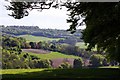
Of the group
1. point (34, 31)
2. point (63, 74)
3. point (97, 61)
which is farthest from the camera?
point (34, 31)

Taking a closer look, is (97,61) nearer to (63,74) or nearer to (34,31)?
(34,31)

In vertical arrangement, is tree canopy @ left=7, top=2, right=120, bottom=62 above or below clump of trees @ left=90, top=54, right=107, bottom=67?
above

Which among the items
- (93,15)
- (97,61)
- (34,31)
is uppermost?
(34,31)

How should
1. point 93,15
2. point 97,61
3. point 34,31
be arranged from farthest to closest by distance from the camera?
1. point 34,31
2. point 97,61
3. point 93,15

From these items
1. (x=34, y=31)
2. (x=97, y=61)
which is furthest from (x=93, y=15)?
(x=34, y=31)

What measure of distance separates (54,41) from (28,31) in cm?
624

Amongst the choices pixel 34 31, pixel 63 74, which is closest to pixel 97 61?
pixel 34 31

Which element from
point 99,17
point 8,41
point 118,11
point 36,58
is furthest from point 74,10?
point 36,58

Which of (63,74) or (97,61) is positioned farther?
(97,61)

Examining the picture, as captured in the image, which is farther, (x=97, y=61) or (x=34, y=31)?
(x=34, y=31)

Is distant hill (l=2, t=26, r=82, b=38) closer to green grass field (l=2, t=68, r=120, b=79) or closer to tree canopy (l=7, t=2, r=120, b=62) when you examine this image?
green grass field (l=2, t=68, r=120, b=79)

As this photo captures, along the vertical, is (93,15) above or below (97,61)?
above

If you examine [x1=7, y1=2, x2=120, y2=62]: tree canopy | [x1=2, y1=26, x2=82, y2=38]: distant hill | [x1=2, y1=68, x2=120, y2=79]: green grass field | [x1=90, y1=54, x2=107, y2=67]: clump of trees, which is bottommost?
[x1=2, y1=68, x2=120, y2=79]: green grass field

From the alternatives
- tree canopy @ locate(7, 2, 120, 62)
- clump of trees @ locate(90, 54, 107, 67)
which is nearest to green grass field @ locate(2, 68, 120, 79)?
tree canopy @ locate(7, 2, 120, 62)
